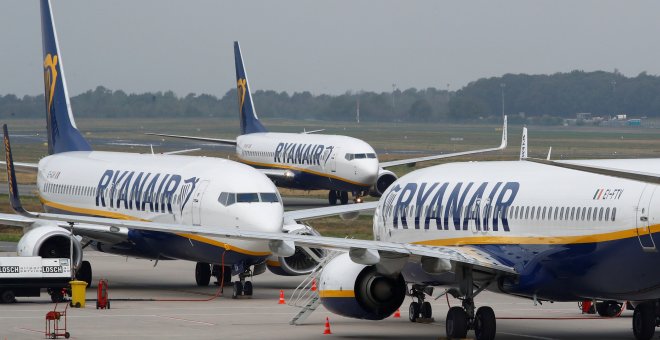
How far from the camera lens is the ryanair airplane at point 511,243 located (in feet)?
74.2

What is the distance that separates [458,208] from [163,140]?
147 metres

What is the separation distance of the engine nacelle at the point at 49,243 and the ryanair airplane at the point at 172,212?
0.09ft

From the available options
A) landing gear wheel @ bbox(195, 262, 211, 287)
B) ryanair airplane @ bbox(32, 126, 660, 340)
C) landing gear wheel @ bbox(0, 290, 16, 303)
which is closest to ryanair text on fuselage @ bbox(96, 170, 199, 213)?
landing gear wheel @ bbox(195, 262, 211, 287)

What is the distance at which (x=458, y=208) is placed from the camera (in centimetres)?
2719

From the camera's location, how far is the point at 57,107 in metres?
47.0

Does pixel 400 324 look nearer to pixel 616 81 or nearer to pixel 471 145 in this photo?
pixel 471 145

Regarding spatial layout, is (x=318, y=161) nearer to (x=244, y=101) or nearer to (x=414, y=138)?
(x=244, y=101)

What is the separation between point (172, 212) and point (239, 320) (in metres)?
7.86

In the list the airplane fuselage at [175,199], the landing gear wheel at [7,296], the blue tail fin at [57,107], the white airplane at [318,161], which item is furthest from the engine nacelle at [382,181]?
the landing gear wheel at [7,296]

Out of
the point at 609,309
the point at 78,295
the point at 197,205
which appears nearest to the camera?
the point at 609,309

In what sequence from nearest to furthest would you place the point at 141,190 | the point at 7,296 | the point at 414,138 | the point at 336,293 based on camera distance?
the point at 336,293 < the point at 7,296 < the point at 141,190 < the point at 414,138

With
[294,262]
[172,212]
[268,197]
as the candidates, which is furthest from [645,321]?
[172,212]

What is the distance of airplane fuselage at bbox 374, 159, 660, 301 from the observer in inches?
886

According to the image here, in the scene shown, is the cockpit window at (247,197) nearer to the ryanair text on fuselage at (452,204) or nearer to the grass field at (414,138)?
the ryanair text on fuselage at (452,204)
